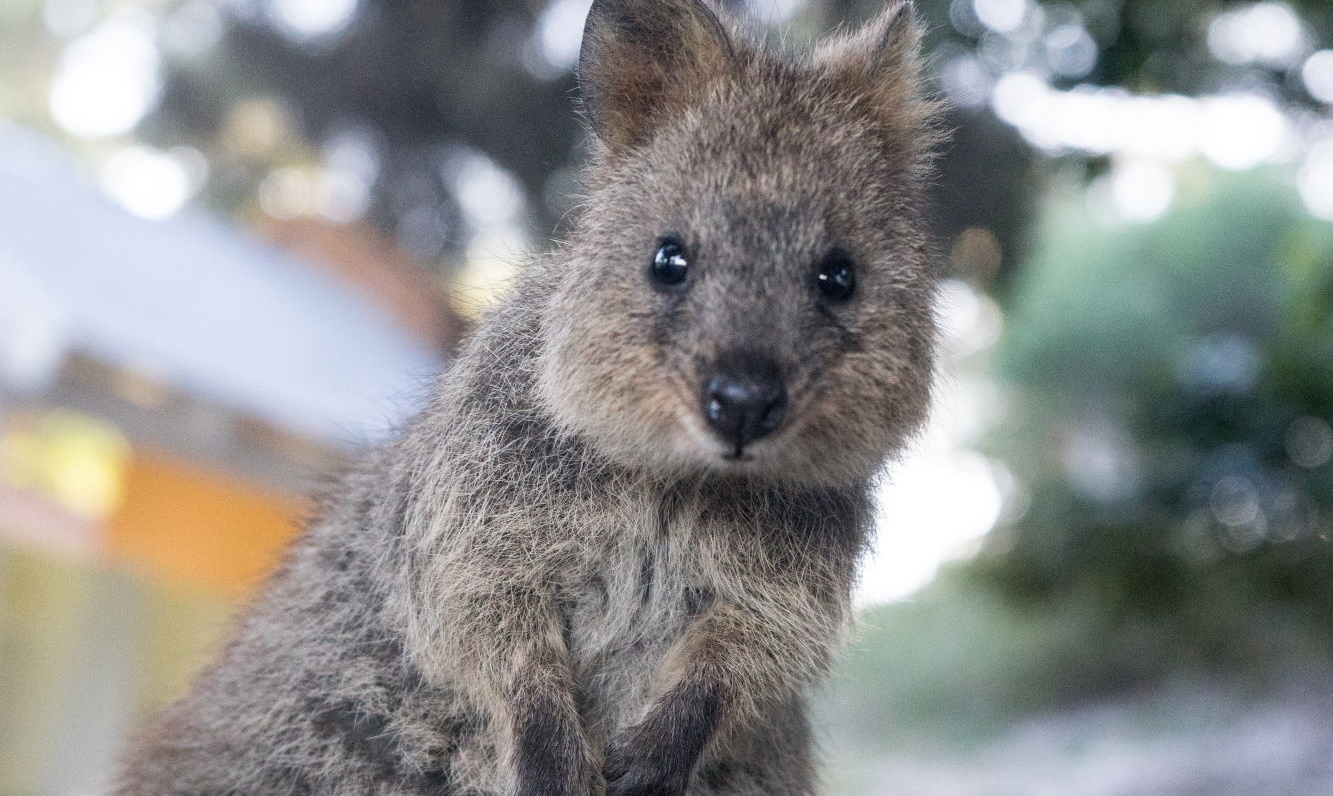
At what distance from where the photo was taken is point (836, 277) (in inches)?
92.1

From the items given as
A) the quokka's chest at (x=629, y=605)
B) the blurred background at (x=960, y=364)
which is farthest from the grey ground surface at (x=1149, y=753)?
the quokka's chest at (x=629, y=605)

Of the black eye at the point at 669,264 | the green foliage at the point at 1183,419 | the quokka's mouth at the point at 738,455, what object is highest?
the green foliage at the point at 1183,419

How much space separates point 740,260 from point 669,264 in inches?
6.5

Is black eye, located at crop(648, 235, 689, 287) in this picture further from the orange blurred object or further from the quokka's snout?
the orange blurred object

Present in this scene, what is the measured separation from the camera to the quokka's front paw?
2215mm

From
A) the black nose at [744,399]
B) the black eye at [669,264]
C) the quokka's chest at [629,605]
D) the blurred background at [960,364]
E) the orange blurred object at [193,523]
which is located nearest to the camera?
the black nose at [744,399]

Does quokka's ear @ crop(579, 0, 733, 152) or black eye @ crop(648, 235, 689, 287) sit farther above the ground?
quokka's ear @ crop(579, 0, 733, 152)

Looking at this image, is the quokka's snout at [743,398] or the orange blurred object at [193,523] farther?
the orange blurred object at [193,523]

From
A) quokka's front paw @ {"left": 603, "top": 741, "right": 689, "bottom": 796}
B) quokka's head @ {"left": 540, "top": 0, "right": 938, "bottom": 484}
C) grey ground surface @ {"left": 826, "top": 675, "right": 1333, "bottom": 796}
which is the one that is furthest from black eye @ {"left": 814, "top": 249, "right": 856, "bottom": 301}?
grey ground surface @ {"left": 826, "top": 675, "right": 1333, "bottom": 796}

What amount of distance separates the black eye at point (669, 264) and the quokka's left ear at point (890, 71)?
1.97ft

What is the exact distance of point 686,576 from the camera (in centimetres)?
246

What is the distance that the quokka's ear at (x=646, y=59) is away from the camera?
250 cm

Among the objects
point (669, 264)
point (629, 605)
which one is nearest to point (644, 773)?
point (629, 605)

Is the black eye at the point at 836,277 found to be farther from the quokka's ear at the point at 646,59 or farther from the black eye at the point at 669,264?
the quokka's ear at the point at 646,59
